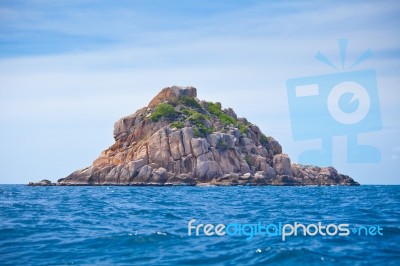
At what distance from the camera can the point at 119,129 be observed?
14738 cm

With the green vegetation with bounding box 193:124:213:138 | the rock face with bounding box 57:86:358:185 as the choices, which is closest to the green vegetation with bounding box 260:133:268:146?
the rock face with bounding box 57:86:358:185

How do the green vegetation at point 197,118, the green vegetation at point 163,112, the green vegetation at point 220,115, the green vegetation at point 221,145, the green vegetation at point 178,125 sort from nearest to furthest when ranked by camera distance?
1. the green vegetation at point 221,145
2. the green vegetation at point 178,125
3. the green vegetation at point 163,112
4. the green vegetation at point 197,118
5. the green vegetation at point 220,115

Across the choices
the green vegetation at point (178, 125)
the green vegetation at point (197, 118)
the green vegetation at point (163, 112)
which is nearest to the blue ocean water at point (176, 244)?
the green vegetation at point (178, 125)

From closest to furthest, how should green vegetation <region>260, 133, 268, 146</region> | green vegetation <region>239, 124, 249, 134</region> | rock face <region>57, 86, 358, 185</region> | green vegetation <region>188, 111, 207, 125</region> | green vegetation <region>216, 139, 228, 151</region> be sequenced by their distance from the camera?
rock face <region>57, 86, 358, 185</region>, green vegetation <region>216, 139, 228, 151</region>, green vegetation <region>188, 111, 207, 125</region>, green vegetation <region>239, 124, 249, 134</region>, green vegetation <region>260, 133, 268, 146</region>

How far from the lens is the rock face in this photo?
426 ft

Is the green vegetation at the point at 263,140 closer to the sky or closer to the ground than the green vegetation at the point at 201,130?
closer to the ground

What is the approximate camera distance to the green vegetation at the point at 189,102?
158 m

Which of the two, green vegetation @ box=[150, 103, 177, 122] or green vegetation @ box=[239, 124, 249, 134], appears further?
green vegetation @ box=[239, 124, 249, 134]

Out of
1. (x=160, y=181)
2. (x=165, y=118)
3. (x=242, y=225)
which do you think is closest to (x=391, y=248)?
(x=242, y=225)

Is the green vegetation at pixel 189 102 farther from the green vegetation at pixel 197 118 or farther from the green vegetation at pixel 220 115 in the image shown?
the green vegetation at pixel 197 118

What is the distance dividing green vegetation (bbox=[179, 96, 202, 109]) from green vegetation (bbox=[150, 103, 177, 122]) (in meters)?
9.04

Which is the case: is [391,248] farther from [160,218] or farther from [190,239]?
[160,218]

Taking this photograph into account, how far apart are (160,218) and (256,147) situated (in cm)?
12616

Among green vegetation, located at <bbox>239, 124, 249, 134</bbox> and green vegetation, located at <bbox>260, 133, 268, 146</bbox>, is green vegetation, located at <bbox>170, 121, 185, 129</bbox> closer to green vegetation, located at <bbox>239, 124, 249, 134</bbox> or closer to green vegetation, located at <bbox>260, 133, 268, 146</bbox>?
green vegetation, located at <bbox>239, 124, 249, 134</bbox>
